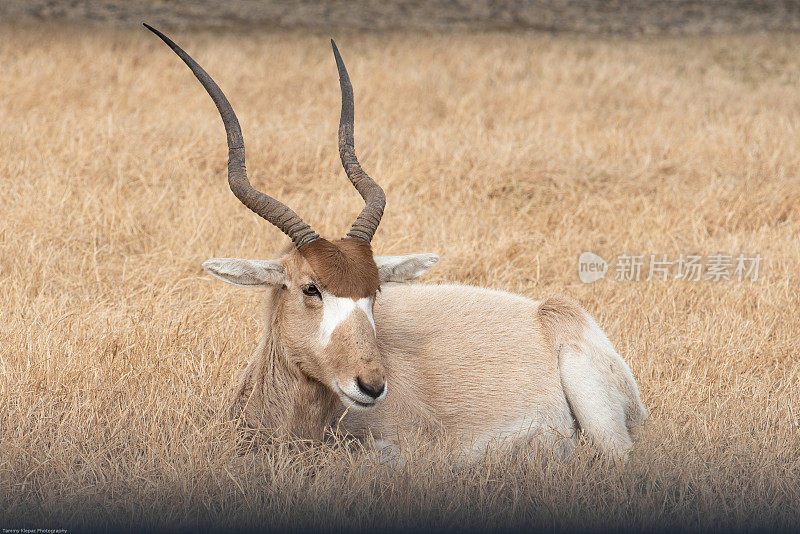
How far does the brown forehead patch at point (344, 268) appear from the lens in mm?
4195

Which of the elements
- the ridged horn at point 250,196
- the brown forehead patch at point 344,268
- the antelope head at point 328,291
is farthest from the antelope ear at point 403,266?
the ridged horn at point 250,196


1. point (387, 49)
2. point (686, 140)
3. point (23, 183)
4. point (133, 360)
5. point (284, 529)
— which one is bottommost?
point (284, 529)

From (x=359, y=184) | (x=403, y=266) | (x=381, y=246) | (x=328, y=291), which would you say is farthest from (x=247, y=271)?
(x=381, y=246)

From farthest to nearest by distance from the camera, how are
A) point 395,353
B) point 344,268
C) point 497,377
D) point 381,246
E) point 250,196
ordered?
1. point 381,246
2. point 497,377
3. point 395,353
4. point 250,196
5. point 344,268

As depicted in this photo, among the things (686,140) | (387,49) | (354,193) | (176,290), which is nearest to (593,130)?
(686,140)

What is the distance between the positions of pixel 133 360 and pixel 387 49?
12.2 meters

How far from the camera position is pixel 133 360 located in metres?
5.50

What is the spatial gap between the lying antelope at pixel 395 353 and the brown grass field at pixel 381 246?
237mm

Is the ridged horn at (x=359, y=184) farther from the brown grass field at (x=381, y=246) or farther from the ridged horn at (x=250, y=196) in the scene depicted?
the brown grass field at (x=381, y=246)

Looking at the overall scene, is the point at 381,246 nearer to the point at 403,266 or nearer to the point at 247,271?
the point at 403,266

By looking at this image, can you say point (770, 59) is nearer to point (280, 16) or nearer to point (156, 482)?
point (280, 16)

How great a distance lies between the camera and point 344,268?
13.8ft

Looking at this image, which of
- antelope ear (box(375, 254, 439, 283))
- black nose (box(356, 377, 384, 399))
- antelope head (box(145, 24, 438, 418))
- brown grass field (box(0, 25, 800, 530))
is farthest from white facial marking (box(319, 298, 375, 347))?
brown grass field (box(0, 25, 800, 530))

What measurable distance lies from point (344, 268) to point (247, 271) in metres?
0.53
